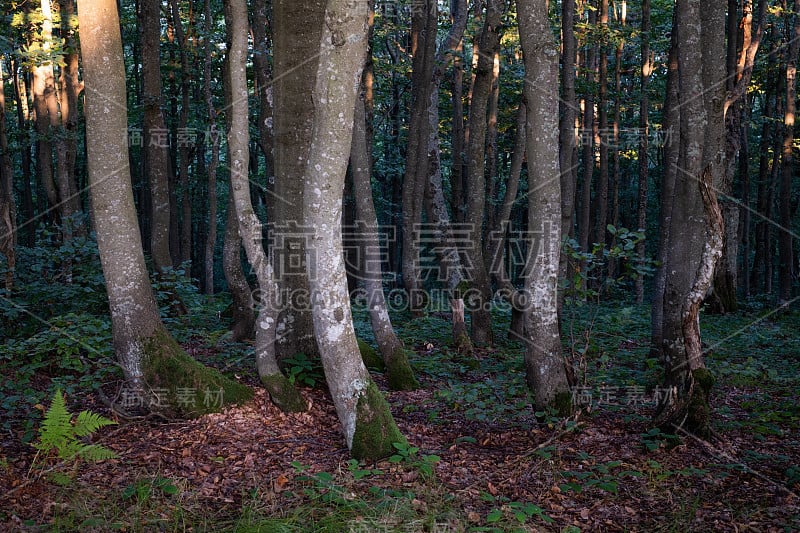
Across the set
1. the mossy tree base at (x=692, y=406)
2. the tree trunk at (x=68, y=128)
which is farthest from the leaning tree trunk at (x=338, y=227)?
the tree trunk at (x=68, y=128)

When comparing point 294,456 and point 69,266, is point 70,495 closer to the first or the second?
point 294,456

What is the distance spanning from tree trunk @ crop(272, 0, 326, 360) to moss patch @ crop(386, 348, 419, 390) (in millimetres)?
1762

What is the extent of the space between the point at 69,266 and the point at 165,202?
3.78 m

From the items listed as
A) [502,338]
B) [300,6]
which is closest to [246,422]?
[300,6]

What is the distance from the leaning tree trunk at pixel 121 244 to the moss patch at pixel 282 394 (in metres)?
0.60

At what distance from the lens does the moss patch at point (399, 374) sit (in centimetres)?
846

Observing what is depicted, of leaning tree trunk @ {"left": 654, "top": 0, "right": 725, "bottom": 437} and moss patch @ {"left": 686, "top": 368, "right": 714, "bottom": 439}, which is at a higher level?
leaning tree trunk @ {"left": 654, "top": 0, "right": 725, "bottom": 437}

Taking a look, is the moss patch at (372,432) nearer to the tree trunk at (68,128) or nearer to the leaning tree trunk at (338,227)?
the leaning tree trunk at (338,227)

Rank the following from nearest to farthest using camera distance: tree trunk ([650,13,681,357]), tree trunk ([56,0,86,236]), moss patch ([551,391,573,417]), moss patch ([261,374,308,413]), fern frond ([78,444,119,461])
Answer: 1. fern frond ([78,444,119,461])
2. moss patch ([551,391,573,417])
3. moss patch ([261,374,308,413])
4. tree trunk ([650,13,681,357])
5. tree trunk ([56,0,86,236])

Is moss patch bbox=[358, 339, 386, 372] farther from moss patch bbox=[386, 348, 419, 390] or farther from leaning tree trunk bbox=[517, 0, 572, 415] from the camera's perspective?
leaning tree trunk bbox=[517, 0, 572, 415]

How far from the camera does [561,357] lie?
642 cm

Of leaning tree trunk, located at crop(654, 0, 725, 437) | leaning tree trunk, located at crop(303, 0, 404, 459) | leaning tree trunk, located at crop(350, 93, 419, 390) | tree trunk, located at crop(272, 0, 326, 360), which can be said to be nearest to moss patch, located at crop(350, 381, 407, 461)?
leaning tree trunk, located at crop(303, 0, 404, 459)

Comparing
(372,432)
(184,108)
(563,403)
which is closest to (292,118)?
(372,432)

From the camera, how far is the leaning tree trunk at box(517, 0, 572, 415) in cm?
604
